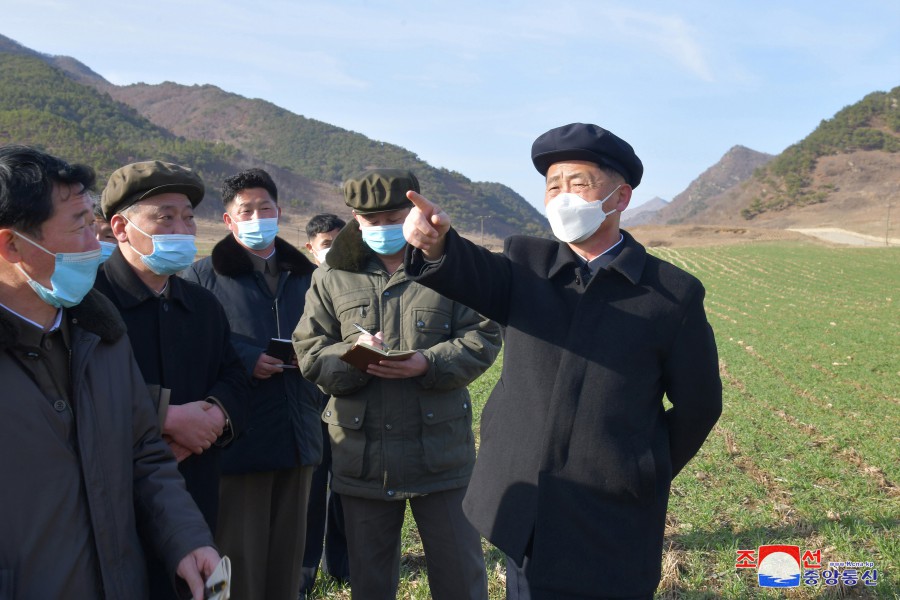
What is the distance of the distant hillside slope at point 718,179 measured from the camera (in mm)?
177875

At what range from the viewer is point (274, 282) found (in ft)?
13.0

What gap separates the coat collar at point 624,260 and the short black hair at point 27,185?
5.00 ft

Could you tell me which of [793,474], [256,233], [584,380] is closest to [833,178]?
[793,474]

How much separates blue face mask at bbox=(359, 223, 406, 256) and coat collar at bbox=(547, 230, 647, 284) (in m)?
1.03

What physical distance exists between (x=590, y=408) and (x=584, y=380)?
0.09m

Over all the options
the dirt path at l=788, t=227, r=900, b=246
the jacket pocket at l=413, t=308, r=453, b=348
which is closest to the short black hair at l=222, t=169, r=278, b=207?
the jacket pocket at l=413, t=308, r=453, b=348

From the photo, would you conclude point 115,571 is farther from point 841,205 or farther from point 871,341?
point 841,205

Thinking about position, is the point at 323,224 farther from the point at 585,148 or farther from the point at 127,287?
the point at 585,148

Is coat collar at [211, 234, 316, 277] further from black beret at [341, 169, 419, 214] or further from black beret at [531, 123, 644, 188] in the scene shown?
black beret at [531, 123, 644, 188]

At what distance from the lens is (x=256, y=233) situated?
3924mm

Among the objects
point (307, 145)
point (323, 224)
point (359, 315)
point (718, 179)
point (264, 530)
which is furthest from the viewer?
point (718, 179)

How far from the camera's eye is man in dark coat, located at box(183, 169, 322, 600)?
3.45m

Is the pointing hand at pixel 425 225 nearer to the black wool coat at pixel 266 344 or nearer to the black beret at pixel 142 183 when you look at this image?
the black beret at pixel 142 183

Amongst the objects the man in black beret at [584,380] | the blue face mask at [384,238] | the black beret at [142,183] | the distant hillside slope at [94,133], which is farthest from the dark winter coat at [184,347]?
the distant hillside slope at [94,133]
